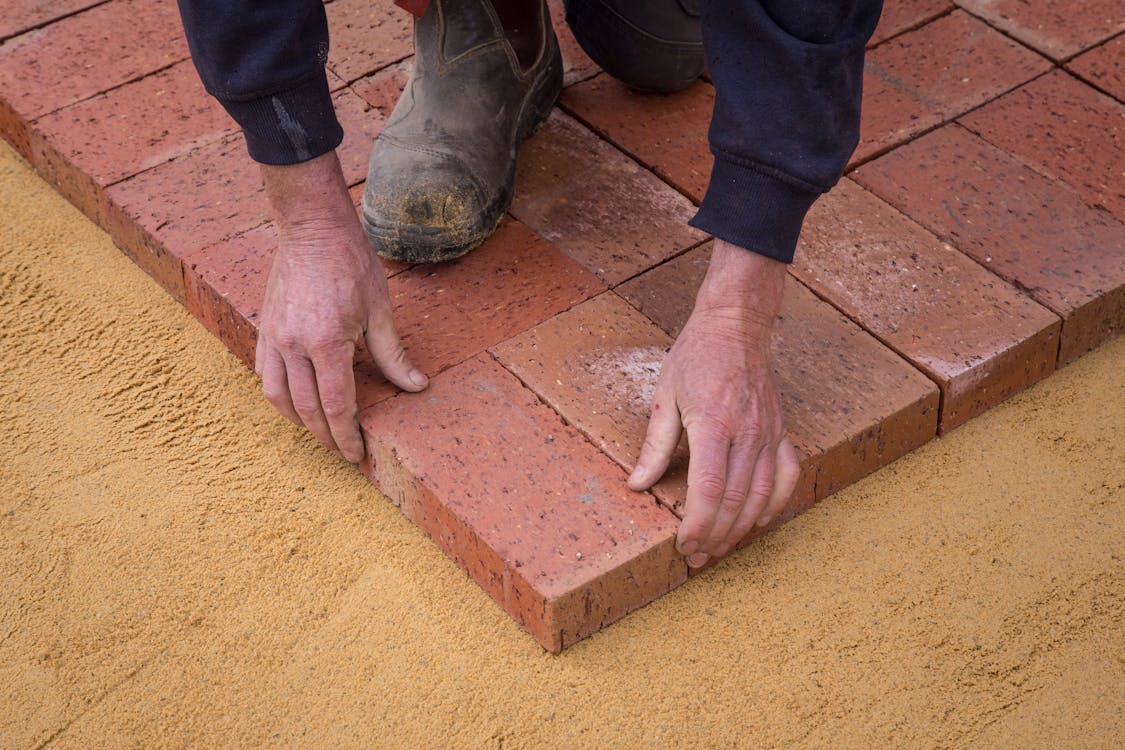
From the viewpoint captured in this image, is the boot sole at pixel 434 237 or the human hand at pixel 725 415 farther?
the boot sole at pixel 434 237

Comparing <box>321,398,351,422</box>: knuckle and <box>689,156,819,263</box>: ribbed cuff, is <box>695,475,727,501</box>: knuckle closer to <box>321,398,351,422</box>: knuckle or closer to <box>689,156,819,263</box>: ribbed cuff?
<box>689,156,819,263</box>: ribbed cuff

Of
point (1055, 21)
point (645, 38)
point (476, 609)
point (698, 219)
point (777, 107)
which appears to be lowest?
point (476, 609)

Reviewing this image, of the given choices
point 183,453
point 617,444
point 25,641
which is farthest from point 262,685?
point 617,444

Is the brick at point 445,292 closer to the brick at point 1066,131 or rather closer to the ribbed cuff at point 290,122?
the ribbed cuff at point 290,122

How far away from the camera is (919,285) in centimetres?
230

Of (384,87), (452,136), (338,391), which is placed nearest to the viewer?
(338,391)

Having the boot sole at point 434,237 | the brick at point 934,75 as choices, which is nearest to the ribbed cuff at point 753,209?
the boot sole at point 434,237

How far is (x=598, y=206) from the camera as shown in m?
2.47

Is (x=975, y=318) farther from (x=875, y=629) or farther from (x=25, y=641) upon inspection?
(x=25, y=641)

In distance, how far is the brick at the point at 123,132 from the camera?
2.60 meters

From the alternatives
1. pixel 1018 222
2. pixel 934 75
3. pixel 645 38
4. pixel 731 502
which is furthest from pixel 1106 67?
pixel 731 502

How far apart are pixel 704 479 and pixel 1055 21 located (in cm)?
180

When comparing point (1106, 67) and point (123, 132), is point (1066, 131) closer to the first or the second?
point (1106, 67)

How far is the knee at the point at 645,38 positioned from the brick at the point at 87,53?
0.98 m
